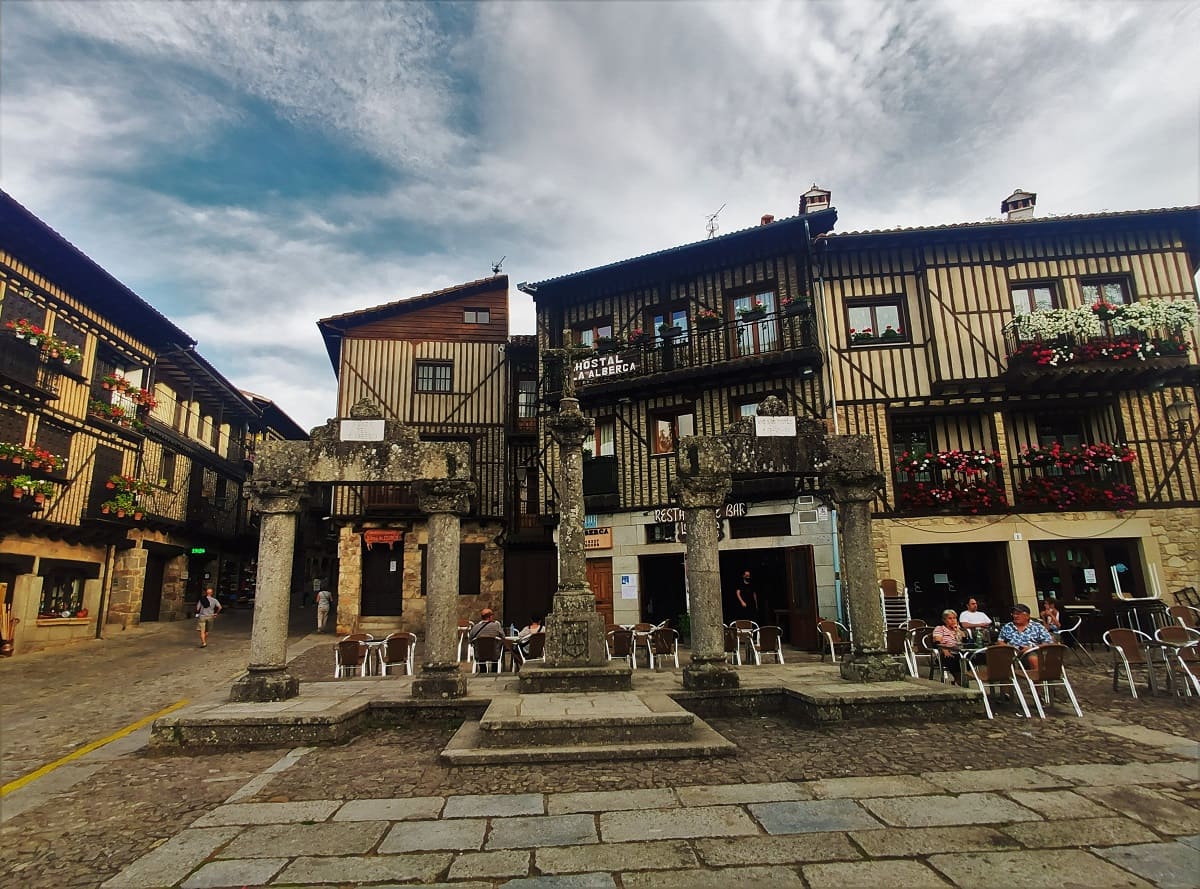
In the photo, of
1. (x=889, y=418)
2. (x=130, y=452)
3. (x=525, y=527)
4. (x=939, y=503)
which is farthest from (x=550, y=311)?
(x=130, y=452)

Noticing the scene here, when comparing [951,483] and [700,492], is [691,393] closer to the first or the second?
[951,483]

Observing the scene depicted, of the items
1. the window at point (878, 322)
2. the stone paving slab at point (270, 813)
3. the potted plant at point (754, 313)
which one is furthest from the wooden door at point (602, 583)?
the stone paving slab at point (270, 813)

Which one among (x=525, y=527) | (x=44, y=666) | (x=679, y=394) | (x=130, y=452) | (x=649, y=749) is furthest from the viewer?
(x=525, y=527)

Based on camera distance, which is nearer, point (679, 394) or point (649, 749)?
point (649, 749)

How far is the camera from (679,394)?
17547mm

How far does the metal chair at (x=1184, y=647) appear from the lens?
8.07m

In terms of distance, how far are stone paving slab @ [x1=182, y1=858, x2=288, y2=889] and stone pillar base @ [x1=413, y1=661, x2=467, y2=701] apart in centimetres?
410

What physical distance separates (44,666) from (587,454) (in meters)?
13.1

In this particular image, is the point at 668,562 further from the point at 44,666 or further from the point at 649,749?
the point at 44,666

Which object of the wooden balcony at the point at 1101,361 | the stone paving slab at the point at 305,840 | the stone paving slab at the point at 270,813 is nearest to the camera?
the stone paving slab at the point at 305,840

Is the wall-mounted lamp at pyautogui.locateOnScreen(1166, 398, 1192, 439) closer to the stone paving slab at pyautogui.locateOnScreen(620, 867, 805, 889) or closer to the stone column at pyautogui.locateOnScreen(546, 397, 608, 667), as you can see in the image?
the stone column at pyautogui.locateOnScreen(546, 397, 608, 667)

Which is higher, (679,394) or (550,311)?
(550,311)

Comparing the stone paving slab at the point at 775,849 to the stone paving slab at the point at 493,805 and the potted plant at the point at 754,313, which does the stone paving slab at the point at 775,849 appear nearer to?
the stone paving slab at the point at 493,805

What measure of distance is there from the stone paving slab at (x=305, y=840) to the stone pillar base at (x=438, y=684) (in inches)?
139
